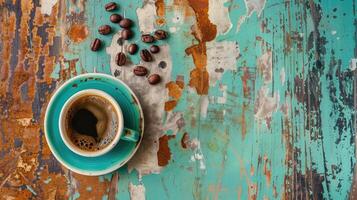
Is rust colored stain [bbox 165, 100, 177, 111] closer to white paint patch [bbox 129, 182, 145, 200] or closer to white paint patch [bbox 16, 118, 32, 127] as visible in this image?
white paint patch [bbox 129, 182, 145, 200]

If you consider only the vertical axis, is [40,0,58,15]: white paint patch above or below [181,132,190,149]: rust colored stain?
above

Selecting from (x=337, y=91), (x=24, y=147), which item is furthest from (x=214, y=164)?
(x=24, y=147)

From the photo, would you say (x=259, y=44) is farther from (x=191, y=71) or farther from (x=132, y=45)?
(x=132, y=45)

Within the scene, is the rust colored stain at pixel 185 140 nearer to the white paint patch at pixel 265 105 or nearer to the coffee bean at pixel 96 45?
the white paint patch at pixel 265 105

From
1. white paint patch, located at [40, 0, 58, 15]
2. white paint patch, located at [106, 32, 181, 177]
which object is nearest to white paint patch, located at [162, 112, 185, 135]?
white paint patch, located at [106, 32, 181, 177]

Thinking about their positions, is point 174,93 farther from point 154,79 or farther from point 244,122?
point 244,122

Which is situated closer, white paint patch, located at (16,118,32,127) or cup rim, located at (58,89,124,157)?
cup rim, located at (58,89,124,157)
